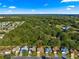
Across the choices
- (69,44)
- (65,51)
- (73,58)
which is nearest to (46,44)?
(69,44)

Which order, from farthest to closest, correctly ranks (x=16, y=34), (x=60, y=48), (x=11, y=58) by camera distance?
(x=16, y=34)
(x=60, y=48)
(x=11, y=58)

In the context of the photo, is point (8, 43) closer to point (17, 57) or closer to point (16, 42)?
point (16, 42)

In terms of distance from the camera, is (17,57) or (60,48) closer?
(17,57)

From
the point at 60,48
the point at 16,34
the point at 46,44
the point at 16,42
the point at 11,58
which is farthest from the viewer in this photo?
the point at 16,34

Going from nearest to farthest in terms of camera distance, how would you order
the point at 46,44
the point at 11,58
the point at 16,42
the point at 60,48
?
1. the point at 11,58
2. the point at 60,48
3. the point at 46,44
4. the point at 16,42

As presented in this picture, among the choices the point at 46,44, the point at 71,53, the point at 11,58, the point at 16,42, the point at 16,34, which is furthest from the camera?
the point at 16,34

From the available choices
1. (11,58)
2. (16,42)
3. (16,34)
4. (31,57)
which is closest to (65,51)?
(31,57)

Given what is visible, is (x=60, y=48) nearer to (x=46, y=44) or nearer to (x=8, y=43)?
(x=46, y=44)

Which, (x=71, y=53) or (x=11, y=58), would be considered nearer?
(x=11, y=58)
